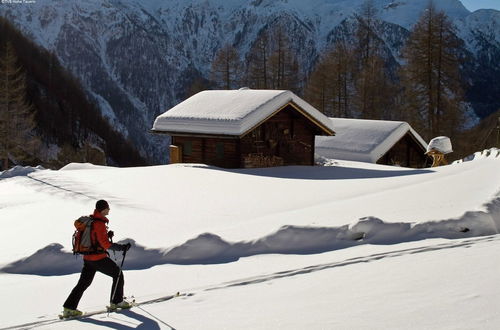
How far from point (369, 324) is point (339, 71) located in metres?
43.2

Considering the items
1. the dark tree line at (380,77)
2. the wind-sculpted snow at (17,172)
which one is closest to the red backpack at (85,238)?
the wind-sculpted snow at (17,172)

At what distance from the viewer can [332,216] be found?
1059 cm

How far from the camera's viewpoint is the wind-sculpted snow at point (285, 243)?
29.1ft

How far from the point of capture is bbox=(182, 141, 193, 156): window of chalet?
22688mm

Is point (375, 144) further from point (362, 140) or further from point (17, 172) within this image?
point (17, 172)

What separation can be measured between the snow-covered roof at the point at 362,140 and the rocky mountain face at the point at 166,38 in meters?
64.4

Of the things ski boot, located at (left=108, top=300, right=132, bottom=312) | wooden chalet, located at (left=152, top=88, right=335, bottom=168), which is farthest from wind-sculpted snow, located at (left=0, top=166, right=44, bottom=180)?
ski boot, located at (left=108, top=300, right=132, bottom=312)

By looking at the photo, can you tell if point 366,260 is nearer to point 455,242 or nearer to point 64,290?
point 455,242

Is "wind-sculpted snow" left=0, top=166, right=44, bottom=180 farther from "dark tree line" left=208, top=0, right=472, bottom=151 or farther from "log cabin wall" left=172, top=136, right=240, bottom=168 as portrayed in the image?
"dark tree line" left=208, top=0, right=472, bottom=151

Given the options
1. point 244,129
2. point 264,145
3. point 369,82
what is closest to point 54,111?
point 369,82

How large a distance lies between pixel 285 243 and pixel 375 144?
20.2 meters

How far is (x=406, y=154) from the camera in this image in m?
31.1

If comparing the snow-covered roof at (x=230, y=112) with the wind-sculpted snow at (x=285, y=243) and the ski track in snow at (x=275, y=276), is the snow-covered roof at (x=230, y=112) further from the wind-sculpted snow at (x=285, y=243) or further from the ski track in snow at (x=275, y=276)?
the ski track in snow at (x=275, y=276)

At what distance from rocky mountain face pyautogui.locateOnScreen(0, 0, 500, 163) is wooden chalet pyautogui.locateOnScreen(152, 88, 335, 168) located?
69908 mm
